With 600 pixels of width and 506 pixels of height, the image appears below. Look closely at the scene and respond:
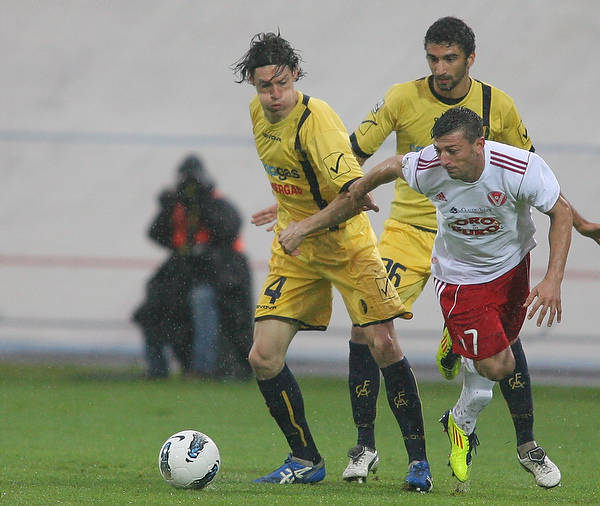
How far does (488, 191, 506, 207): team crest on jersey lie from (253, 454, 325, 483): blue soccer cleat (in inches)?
65.8

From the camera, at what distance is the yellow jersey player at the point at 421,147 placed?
19.5ft

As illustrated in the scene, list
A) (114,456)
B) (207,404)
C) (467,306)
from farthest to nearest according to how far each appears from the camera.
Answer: (207,404) < (114,456) < (467,306)

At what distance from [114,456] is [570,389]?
4661mm

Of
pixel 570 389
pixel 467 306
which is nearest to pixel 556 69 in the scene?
pixel 570 389

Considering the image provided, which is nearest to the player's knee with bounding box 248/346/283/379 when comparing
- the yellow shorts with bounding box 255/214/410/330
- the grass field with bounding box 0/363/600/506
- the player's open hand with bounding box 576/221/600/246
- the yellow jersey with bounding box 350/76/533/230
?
the yellow shorts with bounding box 255/214/410/330

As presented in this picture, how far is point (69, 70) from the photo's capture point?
11.4 m

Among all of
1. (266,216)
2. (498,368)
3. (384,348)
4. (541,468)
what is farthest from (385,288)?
(541,468)

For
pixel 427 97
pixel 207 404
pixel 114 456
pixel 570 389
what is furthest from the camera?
pixel 570 389

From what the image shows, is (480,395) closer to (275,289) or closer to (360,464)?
(360,464)

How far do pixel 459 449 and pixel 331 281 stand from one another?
1.04 metres

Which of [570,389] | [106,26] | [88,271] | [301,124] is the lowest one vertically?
[570,389]

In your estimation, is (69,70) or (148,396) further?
(69,70)

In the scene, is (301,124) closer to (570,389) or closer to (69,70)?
(570,389)

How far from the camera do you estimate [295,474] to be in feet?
19.1
